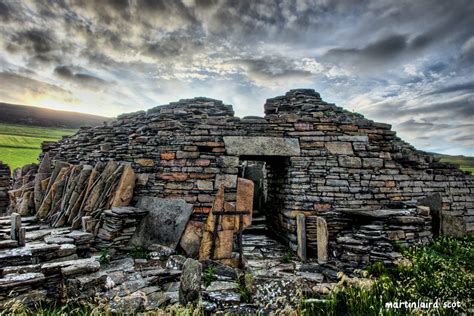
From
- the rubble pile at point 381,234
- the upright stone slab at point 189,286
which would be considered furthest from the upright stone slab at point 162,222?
the rubble pile at point 381,234

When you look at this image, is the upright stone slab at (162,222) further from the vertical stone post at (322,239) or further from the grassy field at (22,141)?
the grassy field at (22,141)

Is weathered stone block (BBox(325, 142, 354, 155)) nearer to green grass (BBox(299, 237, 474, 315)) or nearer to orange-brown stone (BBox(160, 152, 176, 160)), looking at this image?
green grass (BBox(299, 237, 474, 315))

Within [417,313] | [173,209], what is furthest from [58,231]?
[417,313]

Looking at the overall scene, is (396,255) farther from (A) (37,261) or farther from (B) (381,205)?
(A) (37,261)

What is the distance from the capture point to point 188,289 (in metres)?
3.35

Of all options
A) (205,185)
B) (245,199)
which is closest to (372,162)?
(245,199)

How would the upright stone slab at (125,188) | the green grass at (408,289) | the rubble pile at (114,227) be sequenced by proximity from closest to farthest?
1. the green grass at (408,289)
2. the rubble pile at (114,227)
3. the upright stone slab at (125,188)

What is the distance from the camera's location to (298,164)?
5.99 m

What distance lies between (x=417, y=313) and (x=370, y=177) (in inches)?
134

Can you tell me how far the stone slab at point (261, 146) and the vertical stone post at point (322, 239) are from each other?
1705 mm

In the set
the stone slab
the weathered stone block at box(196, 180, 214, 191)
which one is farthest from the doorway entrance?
the weathered stone block at box(196, 180, 214, 191)

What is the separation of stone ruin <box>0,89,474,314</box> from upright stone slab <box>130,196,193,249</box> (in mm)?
23

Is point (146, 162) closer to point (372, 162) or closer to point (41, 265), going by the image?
point (41, 265)

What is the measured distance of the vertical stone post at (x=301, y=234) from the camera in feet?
17.9
